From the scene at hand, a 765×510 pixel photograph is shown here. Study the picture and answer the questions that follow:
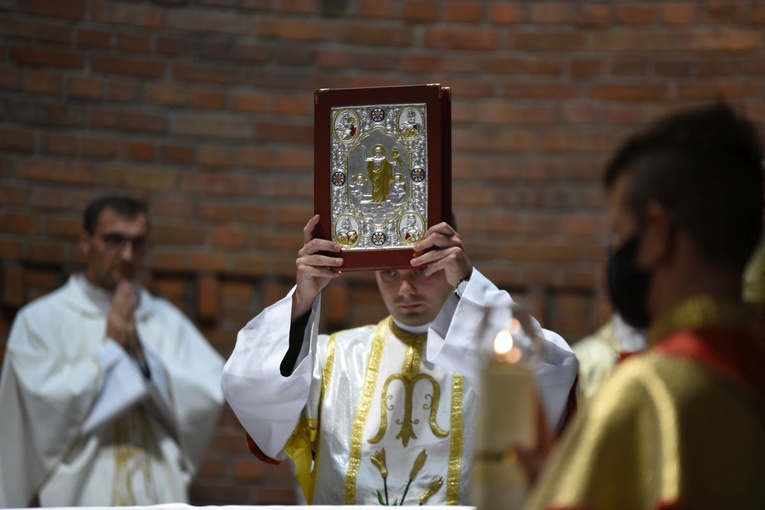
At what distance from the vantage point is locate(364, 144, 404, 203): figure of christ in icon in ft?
11.7

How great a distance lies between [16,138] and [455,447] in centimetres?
336

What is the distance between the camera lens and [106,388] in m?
5.73

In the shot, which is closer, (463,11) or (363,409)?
(363,409)

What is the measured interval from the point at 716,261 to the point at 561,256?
4.44 meters

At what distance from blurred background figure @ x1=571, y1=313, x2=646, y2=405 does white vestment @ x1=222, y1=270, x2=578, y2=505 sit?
2.13 meters

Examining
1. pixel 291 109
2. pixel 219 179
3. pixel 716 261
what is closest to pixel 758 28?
pixel 291 109

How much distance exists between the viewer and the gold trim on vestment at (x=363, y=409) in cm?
376

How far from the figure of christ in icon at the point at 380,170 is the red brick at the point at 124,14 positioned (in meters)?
3.12

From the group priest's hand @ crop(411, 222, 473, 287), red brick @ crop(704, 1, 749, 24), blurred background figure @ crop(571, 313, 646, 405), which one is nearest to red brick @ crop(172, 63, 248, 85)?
blurred background figure @ crop(571, 313, 646, 405)

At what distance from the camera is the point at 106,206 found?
6.03 metres

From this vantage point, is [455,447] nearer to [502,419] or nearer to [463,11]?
[502,419]

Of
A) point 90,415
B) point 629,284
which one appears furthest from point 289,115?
point 629,284

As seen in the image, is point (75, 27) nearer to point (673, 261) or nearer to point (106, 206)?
point (106, 206)

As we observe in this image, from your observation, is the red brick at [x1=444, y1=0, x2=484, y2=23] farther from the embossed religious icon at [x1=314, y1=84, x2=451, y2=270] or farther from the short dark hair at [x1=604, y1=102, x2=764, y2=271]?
the short dark hair at [x1=604, y1=102, x2=764, y2=271]
